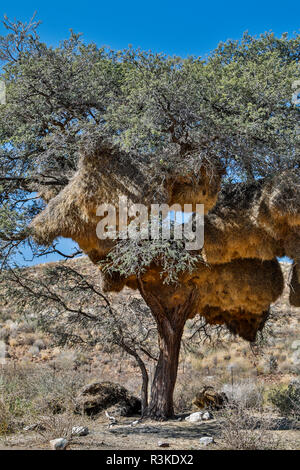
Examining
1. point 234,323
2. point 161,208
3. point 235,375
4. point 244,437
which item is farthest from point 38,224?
point 235,375

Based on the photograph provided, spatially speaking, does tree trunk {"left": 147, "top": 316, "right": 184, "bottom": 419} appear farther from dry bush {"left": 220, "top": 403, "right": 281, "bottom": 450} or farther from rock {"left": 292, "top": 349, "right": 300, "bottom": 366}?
rock {"left": 292, "top": 349, "right": 300, "bottom": 366}

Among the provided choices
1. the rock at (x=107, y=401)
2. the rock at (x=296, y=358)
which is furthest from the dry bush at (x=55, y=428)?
the rock at (x=296, y=358)

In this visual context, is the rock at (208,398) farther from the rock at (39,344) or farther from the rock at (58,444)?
the rock at (39,344)

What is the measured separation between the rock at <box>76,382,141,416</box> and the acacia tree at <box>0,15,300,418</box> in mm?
2028

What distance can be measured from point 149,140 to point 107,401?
24.7 feet

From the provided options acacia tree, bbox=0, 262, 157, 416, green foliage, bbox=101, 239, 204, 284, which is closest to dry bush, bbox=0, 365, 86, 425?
acacia tree, bbox=0, 262, 157, 416

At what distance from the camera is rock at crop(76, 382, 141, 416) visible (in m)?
13.1

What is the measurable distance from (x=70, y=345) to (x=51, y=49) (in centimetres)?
799

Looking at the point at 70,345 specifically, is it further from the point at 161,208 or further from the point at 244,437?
the point at 244,437

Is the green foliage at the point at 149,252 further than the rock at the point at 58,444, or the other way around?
the green foliage at the point at 149,252

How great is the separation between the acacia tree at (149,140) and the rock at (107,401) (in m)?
2.03

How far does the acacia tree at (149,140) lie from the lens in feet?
31.9

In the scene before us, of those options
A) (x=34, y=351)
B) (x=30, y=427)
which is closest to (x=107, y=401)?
(x=30, y=427)

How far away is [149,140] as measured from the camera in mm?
9930
